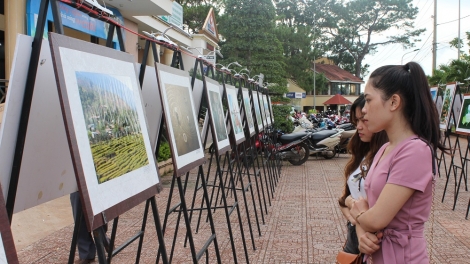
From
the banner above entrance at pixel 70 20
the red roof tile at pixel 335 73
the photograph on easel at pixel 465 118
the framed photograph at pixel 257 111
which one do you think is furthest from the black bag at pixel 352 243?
the red roof tile at pixel 335 73

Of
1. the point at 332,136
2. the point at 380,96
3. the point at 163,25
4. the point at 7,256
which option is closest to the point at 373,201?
the point at 380,96

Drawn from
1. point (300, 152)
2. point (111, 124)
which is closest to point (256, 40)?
point (300, 152)

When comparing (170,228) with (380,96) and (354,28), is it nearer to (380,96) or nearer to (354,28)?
(380,96)

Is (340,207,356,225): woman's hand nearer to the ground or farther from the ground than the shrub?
farther from the ground

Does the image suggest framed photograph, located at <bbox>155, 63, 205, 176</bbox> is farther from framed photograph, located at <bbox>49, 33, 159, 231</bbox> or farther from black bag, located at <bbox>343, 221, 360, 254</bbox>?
black bag, located at <bbox>343, 221, 360, 254</bbox>

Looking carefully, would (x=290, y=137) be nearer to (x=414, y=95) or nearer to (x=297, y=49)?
(x=414, y=95)

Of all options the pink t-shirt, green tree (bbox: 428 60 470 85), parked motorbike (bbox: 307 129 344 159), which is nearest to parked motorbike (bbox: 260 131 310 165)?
parked motorbike (bbox: 307 129 344 159)

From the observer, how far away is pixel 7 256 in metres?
1.22

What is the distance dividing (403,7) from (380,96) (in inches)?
1774

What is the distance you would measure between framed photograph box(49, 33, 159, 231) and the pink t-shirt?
1125 mm

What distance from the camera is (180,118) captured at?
127 inches

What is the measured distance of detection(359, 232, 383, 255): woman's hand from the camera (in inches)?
76.1

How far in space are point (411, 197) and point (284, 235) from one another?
12.8 ft

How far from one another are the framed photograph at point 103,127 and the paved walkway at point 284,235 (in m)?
2.64
